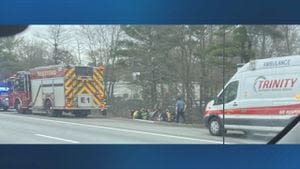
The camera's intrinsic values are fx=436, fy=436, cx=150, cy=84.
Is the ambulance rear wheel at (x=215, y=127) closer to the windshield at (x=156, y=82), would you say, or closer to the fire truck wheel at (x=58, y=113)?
the windshield at (x=156, y=82)

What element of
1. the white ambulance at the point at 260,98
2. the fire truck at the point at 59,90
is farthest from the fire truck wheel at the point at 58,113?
the white ambulance at the point at 260,98

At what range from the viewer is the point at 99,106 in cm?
176

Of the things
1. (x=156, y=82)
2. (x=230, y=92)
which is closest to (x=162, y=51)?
(x=156, y=82)

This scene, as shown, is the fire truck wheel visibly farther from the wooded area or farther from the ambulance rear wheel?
the ambulance rear wheel

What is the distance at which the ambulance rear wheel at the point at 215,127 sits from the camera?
1.74m

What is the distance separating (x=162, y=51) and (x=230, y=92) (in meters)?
0.31

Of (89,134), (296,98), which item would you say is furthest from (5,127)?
(296,98)

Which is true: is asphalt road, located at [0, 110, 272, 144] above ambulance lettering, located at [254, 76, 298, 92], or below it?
below

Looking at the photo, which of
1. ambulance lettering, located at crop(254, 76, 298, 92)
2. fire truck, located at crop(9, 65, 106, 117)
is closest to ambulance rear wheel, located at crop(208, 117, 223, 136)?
ambulance lettering, located at crop(254, 76, 298, 92)

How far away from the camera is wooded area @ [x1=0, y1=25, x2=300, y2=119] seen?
5.60 ft

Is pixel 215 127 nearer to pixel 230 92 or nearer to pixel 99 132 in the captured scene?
pixel 230 92

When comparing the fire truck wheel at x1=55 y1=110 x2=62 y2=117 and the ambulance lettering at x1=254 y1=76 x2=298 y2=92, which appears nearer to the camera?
the ambulance lettering at x1=254 y1=76 x2=298 y2=92

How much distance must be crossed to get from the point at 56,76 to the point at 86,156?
342 millimetres
